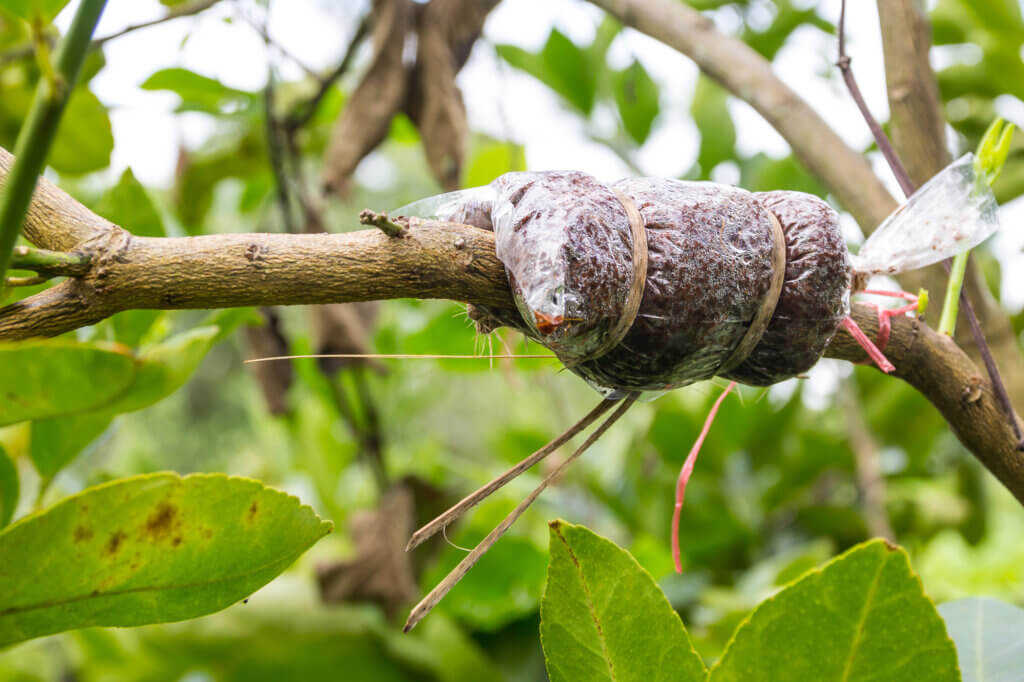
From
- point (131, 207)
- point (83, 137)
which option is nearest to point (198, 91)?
point (83, 137)

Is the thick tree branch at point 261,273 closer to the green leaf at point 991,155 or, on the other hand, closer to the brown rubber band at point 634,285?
the brown rubber band at point 634,285

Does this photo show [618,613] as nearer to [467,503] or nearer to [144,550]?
[467,503]

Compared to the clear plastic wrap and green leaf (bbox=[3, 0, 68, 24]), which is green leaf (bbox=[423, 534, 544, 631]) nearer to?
the clear plastic wrap

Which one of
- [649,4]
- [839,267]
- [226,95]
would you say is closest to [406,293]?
[839,267]

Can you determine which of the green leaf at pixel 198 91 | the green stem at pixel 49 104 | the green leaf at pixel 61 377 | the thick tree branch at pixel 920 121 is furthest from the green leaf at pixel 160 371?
the green leaf at pixel 198 91

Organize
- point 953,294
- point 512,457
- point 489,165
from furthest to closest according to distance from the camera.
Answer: point 512,457 < point 489,165 < point 953,294

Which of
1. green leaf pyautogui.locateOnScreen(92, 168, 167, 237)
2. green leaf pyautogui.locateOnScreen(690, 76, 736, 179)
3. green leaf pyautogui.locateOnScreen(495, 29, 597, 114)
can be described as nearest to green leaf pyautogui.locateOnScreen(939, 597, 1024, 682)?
green leaf pyautogui.locateOnScreen(92, 168, 167, 237)

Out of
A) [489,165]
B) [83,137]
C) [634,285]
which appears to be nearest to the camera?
[634,285]
